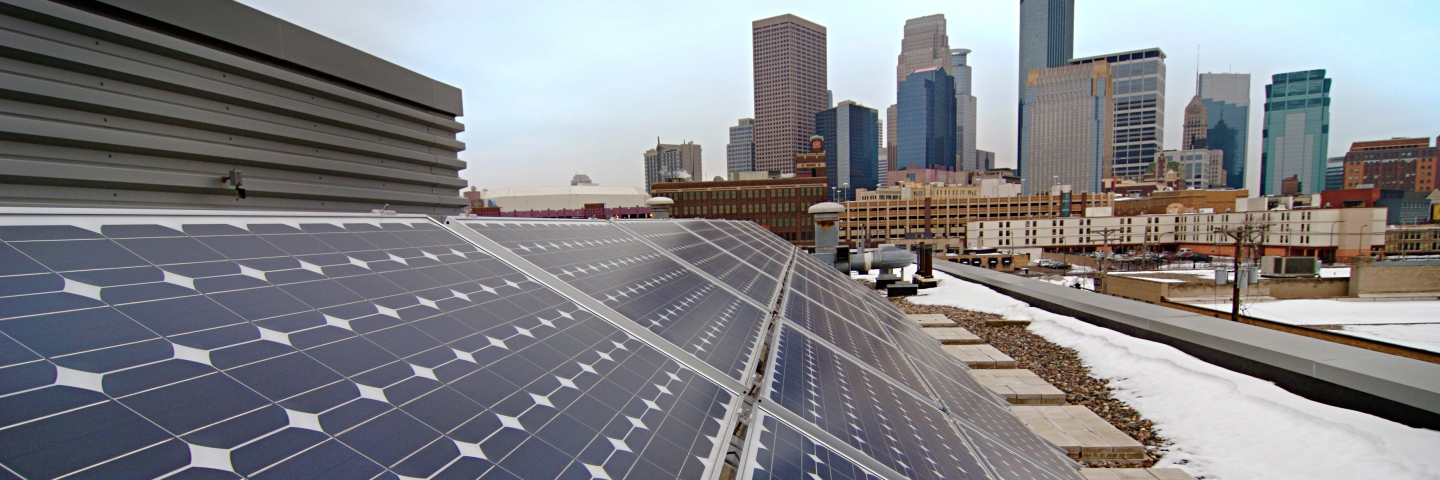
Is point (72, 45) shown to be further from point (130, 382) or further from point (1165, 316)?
point (1165, 316)

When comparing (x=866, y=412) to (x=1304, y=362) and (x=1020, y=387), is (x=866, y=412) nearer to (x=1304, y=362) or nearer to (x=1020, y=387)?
(x=1020, y=387)

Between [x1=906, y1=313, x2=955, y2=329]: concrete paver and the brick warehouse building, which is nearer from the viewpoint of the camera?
[x1=906, y1=313, x2=955, y2=329]: concrete paver

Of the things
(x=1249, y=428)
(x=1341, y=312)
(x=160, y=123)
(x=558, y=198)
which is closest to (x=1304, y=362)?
(x=1249, y=428)

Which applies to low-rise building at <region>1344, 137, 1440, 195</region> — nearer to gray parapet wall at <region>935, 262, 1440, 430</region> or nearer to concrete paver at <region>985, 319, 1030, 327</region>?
concrete paver at <region>985, 319, 1030, 327</region>

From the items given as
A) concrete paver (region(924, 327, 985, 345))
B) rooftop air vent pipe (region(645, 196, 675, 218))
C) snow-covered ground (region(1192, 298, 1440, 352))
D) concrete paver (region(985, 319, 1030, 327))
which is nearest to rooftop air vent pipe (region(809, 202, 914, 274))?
rooftop air vent pipe (region(645, 196, 675, 218))

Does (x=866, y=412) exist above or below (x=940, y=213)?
above

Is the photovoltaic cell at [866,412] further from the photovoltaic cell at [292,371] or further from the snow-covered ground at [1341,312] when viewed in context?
the snow-covered ground at [1341,312]
